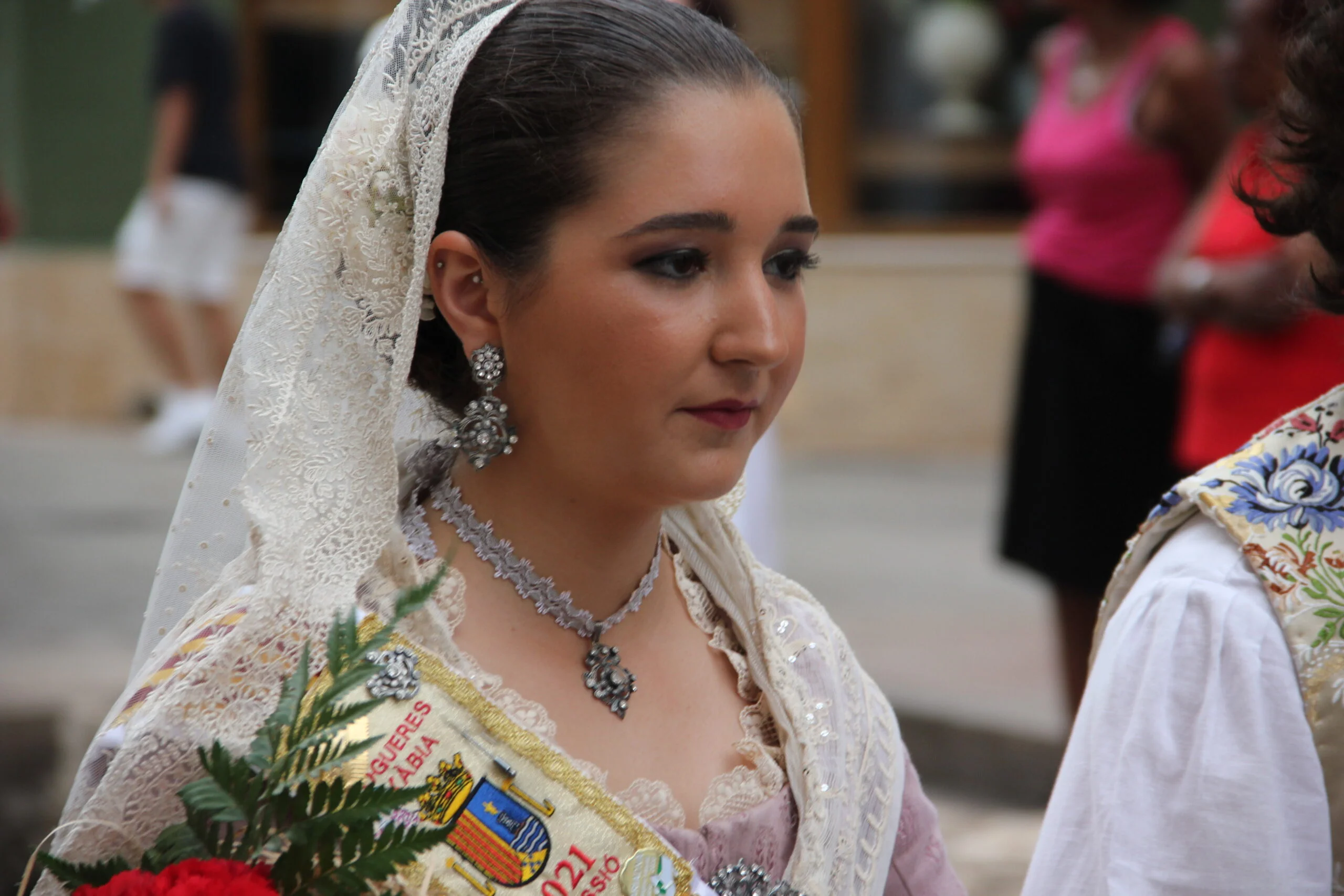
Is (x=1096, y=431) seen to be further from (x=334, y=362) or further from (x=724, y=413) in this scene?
(x=334, y=362)

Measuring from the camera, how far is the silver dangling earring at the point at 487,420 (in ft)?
6.08

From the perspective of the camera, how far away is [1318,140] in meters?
1.90

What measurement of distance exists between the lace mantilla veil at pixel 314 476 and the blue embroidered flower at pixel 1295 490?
0.53 meters

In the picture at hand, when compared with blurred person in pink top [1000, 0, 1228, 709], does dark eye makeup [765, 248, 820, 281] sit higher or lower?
higher

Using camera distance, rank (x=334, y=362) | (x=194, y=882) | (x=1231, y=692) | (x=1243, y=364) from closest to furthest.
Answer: (x=194, y=882), (x=1231, y=692), (x=334, y=362), (x=1243, y=364)

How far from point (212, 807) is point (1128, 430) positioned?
10.5 ft

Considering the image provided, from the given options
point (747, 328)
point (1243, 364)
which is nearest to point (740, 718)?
point (747, 328)

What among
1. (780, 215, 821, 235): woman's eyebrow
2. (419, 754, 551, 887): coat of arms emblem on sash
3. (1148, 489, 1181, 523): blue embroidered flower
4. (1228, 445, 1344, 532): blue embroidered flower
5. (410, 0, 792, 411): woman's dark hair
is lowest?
(419, 754, 551, 887): coat of arms emblem on sash

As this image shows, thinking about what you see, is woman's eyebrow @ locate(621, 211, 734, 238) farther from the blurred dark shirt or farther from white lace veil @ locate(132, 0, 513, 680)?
the blurred dark shirt

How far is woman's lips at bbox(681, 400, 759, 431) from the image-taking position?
1.78 meters

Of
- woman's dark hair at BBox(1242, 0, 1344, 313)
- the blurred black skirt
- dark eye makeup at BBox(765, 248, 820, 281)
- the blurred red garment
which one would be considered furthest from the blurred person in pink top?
dark eye makeup at BBox(765, 248, 820, 281)

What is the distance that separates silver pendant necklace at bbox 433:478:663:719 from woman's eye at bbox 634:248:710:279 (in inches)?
13.7

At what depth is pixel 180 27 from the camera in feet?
30.0

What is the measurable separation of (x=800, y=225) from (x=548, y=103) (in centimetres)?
29
